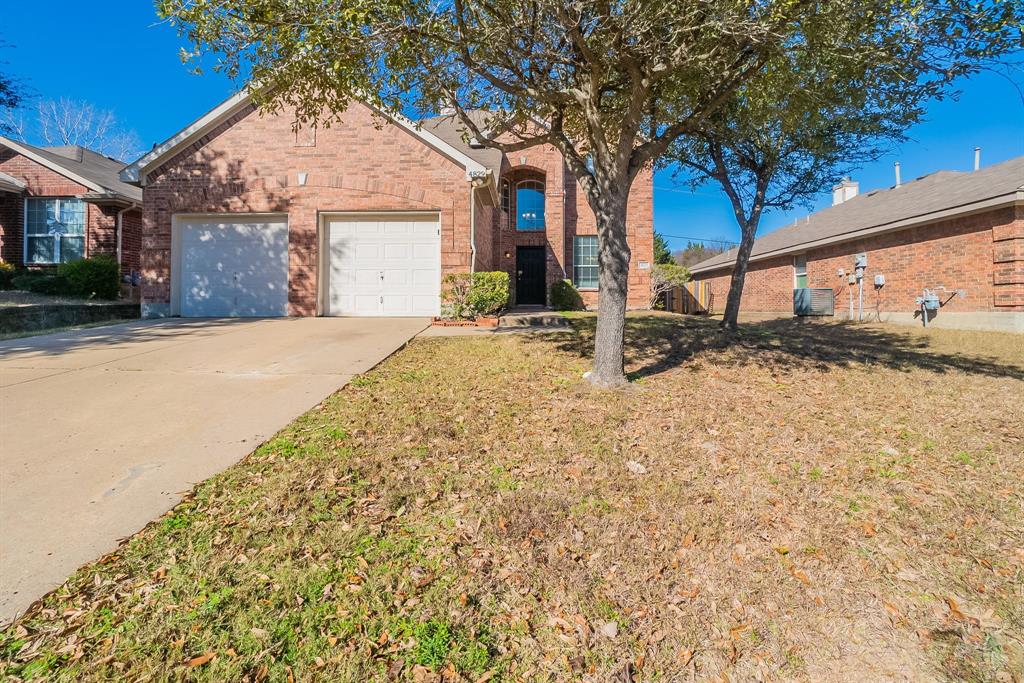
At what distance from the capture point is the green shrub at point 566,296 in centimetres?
1695

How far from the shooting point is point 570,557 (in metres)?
2.75

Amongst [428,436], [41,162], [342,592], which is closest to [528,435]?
[428,436]

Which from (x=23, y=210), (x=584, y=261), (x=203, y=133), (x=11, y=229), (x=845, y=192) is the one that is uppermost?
(x=845, y=192)

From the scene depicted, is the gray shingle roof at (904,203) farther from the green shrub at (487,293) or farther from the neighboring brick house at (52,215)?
the neighboring brick house at (52,215)

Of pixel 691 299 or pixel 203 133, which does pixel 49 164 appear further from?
pixel 691 299

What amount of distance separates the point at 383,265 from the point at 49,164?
12.5 m

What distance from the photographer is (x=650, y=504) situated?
3234 mm

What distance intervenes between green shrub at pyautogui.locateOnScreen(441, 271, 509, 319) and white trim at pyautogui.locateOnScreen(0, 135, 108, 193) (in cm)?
1293

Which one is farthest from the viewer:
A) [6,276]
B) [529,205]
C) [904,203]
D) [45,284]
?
[529,205]

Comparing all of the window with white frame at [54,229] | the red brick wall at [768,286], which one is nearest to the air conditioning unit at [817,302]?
the red brick wall at [768,286]

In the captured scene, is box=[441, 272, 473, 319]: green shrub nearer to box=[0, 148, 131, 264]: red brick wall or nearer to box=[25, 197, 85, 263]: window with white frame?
box=[0, 148, 131, 264]: red brick wall

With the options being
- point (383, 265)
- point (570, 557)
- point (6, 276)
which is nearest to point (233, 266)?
point (383, 265)

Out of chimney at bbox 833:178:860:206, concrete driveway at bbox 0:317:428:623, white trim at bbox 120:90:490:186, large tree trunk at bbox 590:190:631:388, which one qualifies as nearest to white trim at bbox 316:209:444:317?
white trim at bbox 120:90:490:186

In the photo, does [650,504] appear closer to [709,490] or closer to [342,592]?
[709,490]
